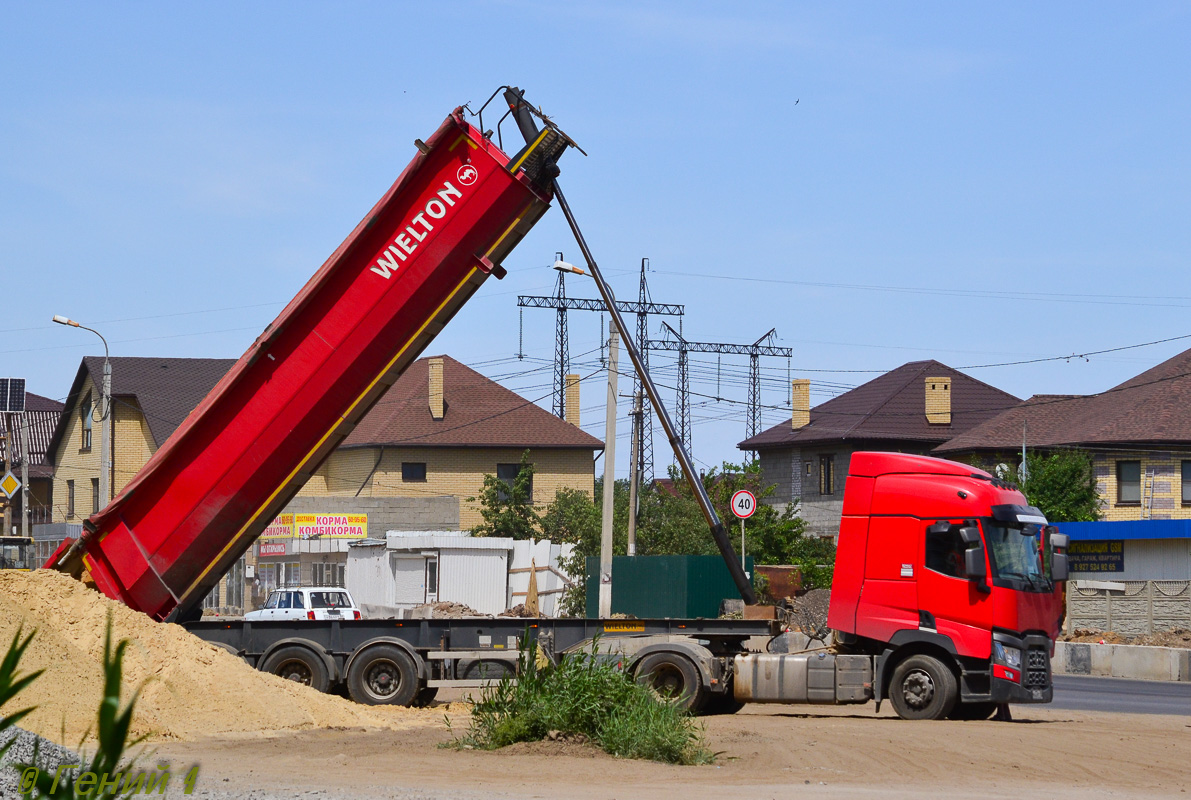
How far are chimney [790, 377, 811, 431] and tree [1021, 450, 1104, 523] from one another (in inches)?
680

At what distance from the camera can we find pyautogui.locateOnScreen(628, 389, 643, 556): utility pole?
28.5 meters

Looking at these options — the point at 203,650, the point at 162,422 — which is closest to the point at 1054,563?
the point at 203,650

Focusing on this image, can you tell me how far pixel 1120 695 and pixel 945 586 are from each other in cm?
754

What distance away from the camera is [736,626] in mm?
15523

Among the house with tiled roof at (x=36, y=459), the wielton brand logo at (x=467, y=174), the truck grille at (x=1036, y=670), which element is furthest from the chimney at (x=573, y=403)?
the wielton brand logo at (x=467, y=174)

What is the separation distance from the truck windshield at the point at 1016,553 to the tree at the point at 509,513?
31.6 meters

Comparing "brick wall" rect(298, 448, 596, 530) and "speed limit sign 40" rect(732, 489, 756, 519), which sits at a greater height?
"brick wall" rect(298, 448, 596, 530)

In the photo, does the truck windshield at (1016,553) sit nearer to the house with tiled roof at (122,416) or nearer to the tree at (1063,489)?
the tree at (1063,489)

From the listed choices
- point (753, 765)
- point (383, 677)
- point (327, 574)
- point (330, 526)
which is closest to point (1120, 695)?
point (753, 765)

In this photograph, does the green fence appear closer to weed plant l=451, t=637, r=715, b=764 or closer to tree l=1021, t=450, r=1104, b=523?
tree l=1021, t=450, r=1104, b=523

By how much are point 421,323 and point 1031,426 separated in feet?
124

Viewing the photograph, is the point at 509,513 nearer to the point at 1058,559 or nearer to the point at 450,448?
the point at 450,448

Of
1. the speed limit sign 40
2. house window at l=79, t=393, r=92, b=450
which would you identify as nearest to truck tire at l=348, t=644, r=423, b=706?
the speed limit sign 40

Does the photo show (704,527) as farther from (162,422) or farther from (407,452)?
(162,422)
